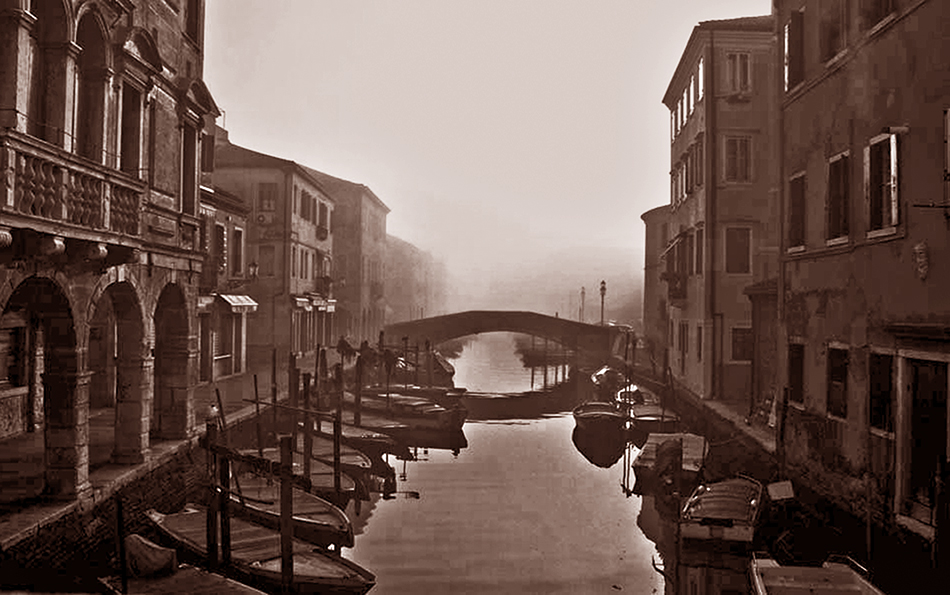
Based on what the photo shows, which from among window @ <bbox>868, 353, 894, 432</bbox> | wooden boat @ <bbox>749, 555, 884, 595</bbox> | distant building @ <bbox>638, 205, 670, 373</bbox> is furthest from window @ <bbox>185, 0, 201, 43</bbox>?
distant building @ <bbox>638, 205, 670, 373</bbox>

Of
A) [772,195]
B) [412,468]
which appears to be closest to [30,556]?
[412,468]

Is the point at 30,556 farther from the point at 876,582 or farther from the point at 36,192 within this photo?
the point at 876,582

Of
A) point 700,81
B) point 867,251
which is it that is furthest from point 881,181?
point 700,81

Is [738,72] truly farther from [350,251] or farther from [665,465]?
[350,251]

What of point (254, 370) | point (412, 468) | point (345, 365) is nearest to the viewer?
point (412, 468)

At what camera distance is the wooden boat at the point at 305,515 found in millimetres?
14055

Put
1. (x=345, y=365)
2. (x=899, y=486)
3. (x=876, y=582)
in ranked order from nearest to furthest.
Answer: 1. (x=876, y=582)
2. (x=899, y=486)
3. (x=345, y=365)

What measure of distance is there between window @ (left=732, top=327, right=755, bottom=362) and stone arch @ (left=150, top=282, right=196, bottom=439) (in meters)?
18.0

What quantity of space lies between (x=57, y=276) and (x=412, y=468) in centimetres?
1411

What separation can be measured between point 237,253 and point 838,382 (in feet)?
84.9

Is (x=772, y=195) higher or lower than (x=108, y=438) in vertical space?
higher

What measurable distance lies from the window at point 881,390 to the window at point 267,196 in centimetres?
→ 2969

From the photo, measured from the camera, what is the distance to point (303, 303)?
40031mm

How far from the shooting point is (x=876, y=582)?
10.8m
